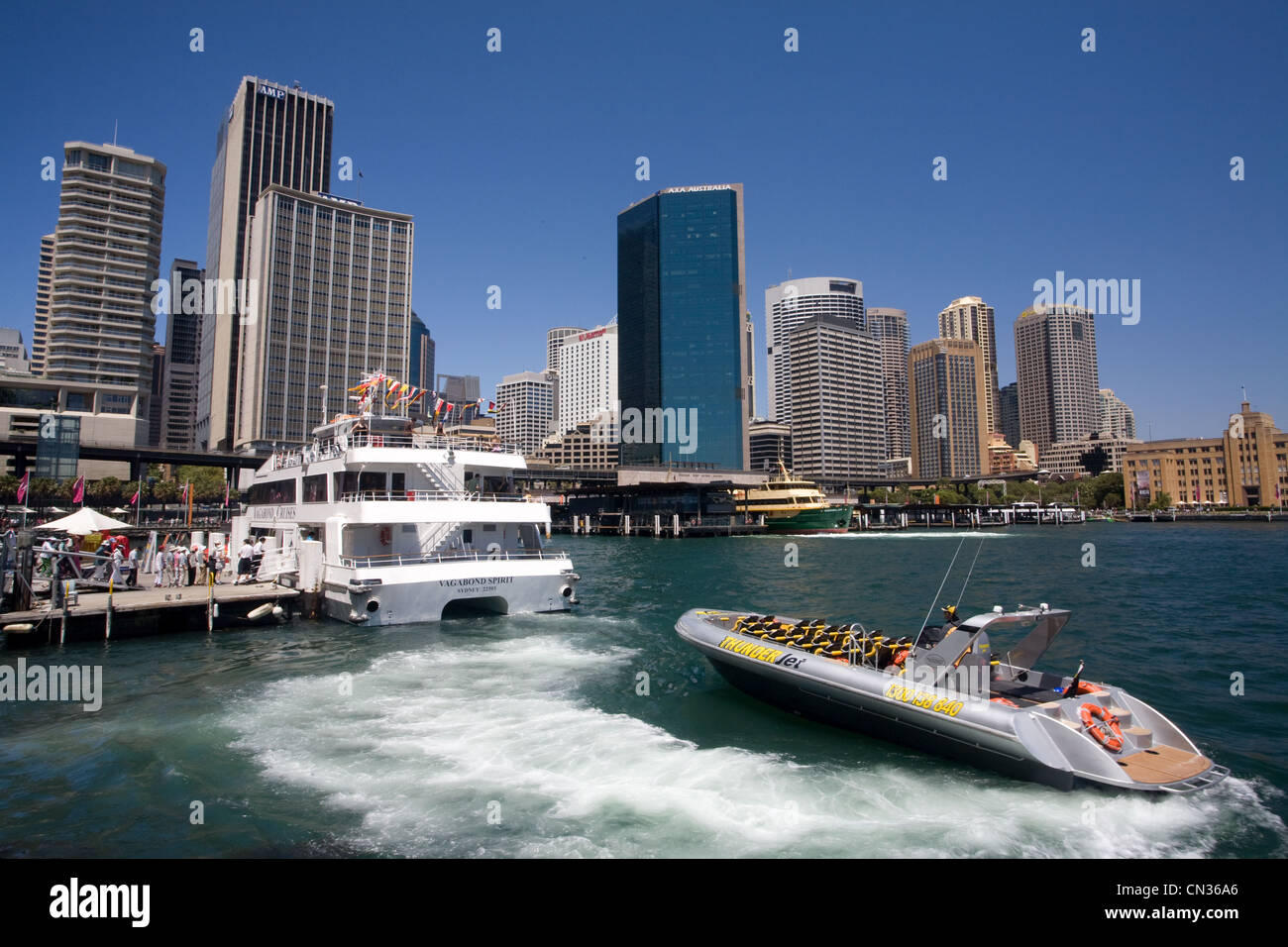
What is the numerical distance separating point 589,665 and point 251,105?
637 feet

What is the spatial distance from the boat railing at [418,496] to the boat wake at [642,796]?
1025 cm

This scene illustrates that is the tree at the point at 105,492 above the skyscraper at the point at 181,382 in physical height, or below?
below

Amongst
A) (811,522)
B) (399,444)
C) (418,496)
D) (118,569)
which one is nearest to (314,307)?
(811,522)

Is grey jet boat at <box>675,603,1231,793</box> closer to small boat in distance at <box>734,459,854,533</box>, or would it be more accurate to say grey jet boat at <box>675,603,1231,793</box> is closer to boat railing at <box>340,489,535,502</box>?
boat railing at <box>340,489,535,502</box>

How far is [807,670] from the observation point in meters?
12.1

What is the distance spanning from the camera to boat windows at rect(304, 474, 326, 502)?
26.0 meters

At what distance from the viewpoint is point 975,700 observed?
1023 centimetres

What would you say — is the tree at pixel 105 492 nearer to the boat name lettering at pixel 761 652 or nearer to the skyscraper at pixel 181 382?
the skyscraper at pixel 181 382

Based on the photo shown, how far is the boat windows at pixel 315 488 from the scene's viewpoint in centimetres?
2602

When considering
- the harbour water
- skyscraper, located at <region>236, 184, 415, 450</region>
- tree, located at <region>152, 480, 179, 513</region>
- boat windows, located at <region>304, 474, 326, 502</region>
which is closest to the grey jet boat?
the harbour water

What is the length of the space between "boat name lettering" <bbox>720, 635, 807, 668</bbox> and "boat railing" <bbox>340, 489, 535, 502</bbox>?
444 inches

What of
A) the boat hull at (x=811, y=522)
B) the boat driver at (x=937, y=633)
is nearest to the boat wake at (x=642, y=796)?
the boat driver at (x=937, y=633)
